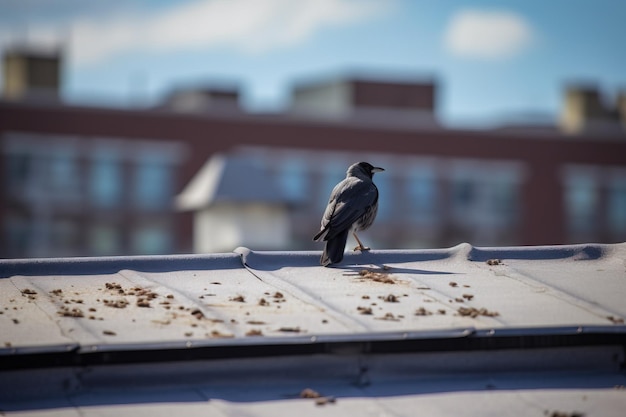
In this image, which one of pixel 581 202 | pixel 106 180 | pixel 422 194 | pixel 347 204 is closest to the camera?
pixel 347 204

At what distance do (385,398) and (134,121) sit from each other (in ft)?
178

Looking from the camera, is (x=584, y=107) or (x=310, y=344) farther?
(x=584, y=107)

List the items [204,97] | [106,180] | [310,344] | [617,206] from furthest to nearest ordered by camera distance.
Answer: [204,97], [617,206], [106,180], [310,344]

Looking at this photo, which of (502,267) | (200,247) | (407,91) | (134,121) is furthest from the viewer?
(407,91)

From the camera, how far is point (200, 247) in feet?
61.0

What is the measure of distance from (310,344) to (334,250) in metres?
2.70

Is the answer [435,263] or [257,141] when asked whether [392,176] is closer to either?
[257,141]

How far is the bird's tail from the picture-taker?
7918 mm

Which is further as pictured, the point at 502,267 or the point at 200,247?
the point at 200,247

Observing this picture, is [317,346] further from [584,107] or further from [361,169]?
[584,107]

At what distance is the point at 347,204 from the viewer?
30.0 ft

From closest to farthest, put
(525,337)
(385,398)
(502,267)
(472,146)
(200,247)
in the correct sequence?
1. (385,398)
2. (525,337)
3. (502,267)
4. (200,247)
5. (472,146)

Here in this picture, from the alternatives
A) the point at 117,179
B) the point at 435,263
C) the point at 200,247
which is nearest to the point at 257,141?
the point at 117,179

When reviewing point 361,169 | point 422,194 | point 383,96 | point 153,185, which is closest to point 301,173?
point 422,194
